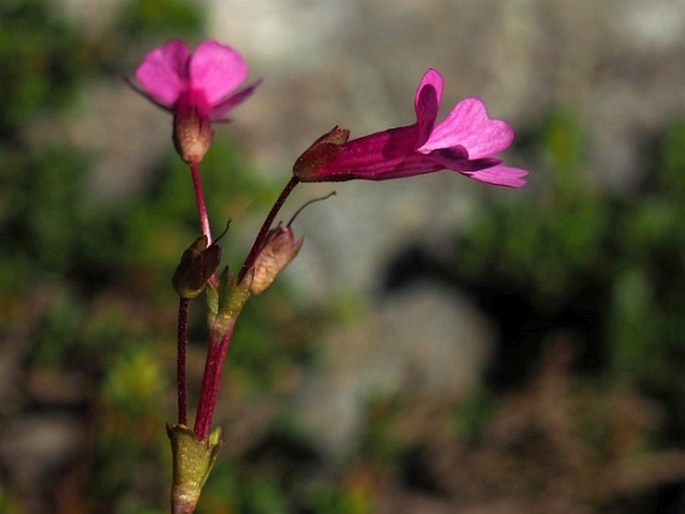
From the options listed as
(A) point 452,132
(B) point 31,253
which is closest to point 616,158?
(B) point 31,253

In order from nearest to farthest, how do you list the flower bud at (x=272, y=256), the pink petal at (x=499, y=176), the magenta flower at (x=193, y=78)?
the pink petal at (x=499, y=176) < the flower bud at (x=272, y=256) < the magenta flower at (x=193, y=78)

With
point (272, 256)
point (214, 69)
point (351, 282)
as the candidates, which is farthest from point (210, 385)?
point (351, 282)

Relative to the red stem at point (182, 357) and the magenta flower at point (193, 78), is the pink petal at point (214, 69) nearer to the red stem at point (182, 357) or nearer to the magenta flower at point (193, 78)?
the magenta flower at point (193, 78)

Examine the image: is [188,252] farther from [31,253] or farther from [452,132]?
[31,253]

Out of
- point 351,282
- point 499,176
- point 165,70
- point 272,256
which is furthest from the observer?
point 351,282

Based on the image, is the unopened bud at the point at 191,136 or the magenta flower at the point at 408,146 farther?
the unopened bud at the point at 191,136

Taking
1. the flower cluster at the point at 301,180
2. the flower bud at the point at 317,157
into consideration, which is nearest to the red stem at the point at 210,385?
the flower cluster at the point at 301,180

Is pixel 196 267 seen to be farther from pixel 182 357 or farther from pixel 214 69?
pixel 214 69
